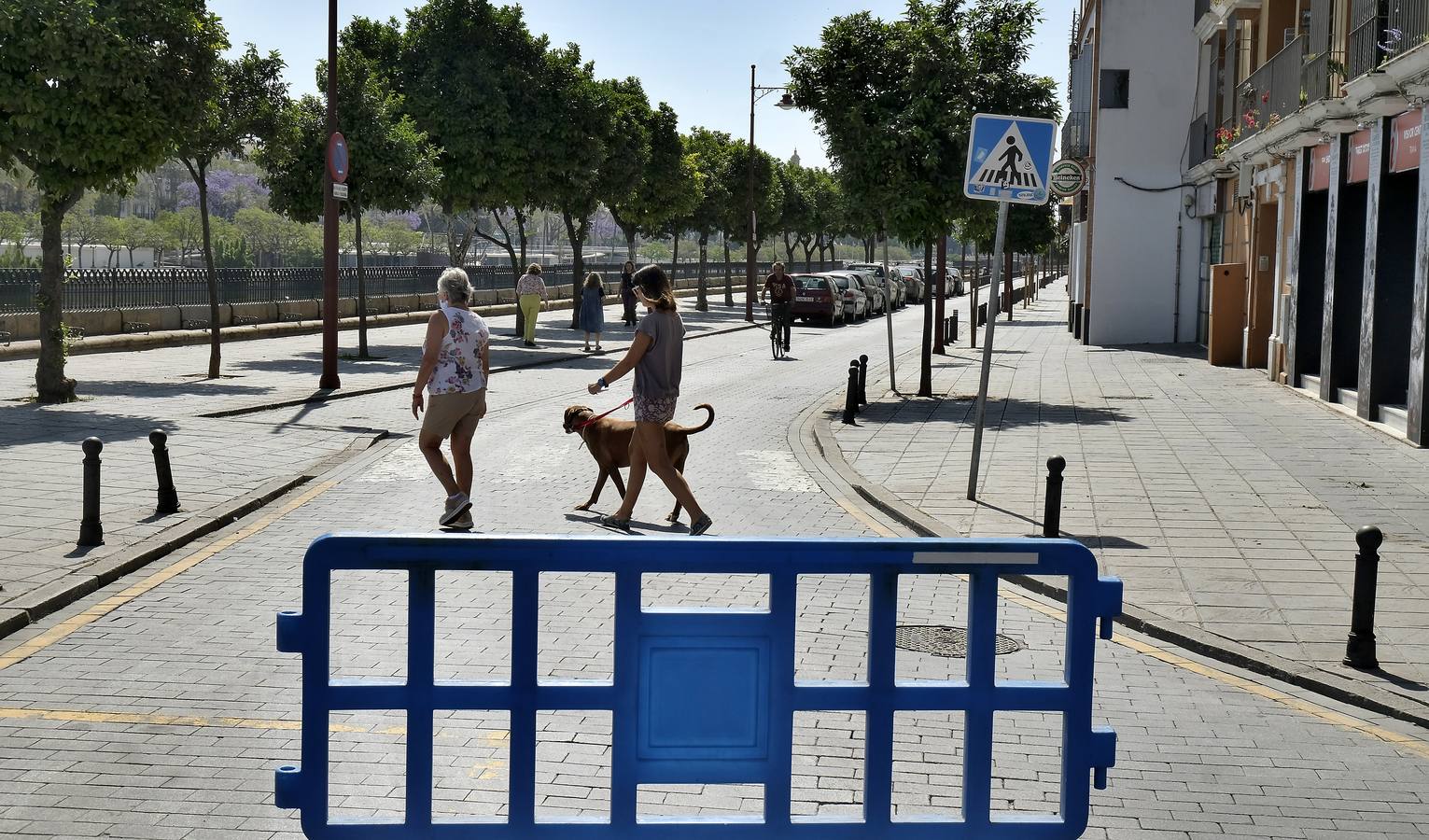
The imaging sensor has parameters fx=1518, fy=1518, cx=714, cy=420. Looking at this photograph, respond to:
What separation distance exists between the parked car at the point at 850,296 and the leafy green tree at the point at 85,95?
1168 inches

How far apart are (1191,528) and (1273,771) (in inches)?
204

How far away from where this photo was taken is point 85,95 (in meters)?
17.0

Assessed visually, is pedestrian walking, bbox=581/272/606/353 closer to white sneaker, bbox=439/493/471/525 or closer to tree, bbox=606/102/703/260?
tree, bbox=606/102/703/260

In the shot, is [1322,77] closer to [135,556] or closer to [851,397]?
[851,397]

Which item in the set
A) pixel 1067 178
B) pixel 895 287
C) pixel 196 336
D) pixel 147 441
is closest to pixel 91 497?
pixel 147 441

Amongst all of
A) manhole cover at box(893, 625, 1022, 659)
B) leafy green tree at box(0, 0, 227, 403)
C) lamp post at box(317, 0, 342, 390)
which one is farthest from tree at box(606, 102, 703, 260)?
manhole cover at box(893, 625, 1022, 659)

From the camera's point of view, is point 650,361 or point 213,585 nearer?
point 213,585

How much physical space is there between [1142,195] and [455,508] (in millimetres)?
29431

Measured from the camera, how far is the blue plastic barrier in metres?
4.25

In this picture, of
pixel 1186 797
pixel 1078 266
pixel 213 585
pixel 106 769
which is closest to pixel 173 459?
pixel 213 585

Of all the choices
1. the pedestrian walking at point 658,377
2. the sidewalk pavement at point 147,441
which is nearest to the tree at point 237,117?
the sidewalk pavement at point 147,441

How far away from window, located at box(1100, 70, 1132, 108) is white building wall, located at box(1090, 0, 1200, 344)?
10 cm

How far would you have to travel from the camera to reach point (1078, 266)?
1695 inches

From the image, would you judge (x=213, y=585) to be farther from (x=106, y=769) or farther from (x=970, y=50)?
(x=970, y=50)
